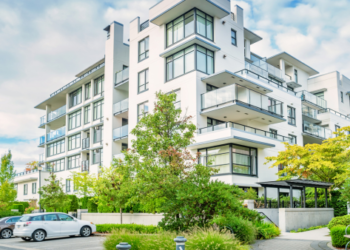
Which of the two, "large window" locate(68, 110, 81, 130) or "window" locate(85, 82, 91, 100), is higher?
"window" locate(85, 82, 91, 100)

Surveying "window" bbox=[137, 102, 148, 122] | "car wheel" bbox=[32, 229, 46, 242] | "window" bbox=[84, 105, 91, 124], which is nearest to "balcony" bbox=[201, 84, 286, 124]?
"window" bbox=[137, 102, 148, 122]

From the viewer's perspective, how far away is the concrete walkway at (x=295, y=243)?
43.6 ft

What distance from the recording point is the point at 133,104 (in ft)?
110

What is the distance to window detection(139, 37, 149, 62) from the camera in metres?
33.7

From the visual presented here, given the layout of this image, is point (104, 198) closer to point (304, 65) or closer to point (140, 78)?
point (140, 78)

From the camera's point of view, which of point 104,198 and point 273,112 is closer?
point 104,198

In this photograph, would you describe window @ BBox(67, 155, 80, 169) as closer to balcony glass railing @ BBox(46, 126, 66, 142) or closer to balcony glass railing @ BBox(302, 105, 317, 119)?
balcony glass railing @ BBox(46, 126, 66, 142)

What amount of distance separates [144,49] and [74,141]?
1783 cm

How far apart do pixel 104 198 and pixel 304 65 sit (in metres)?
A: 30.9

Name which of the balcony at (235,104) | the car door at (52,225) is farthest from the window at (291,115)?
the car door at (52,225)

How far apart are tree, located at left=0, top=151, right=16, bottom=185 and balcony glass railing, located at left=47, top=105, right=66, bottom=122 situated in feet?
27.8

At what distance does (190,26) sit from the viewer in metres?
29.4

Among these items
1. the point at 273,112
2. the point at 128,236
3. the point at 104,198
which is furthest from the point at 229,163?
the point at 128,236

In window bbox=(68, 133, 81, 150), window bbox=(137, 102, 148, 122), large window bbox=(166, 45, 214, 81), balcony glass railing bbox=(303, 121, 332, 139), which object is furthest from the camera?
window bbox=(68, 133, 81, 150)
